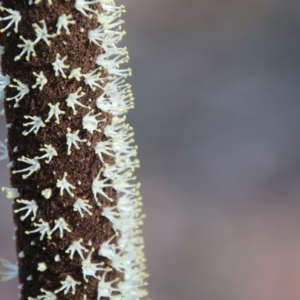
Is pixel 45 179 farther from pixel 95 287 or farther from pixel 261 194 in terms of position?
pixel 261 194

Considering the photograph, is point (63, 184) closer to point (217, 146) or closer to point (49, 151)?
point (49, 151)

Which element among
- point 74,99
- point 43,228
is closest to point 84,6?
point 74,99

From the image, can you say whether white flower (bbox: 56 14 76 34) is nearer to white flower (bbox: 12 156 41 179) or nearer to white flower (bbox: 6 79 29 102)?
white flower (bbox: 6 79 29 102)

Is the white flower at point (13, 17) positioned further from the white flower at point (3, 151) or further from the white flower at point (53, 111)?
the white flower at point (3, 151)

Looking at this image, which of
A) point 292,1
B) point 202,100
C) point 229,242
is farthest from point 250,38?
point 229,242

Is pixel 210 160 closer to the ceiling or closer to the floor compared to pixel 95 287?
closer to the ceiling

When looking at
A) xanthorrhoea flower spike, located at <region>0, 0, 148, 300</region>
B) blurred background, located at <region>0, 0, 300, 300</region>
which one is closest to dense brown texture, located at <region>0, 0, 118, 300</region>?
xanthorrhoea flower spike, located at <region>0, 0, 148, 300</region>
